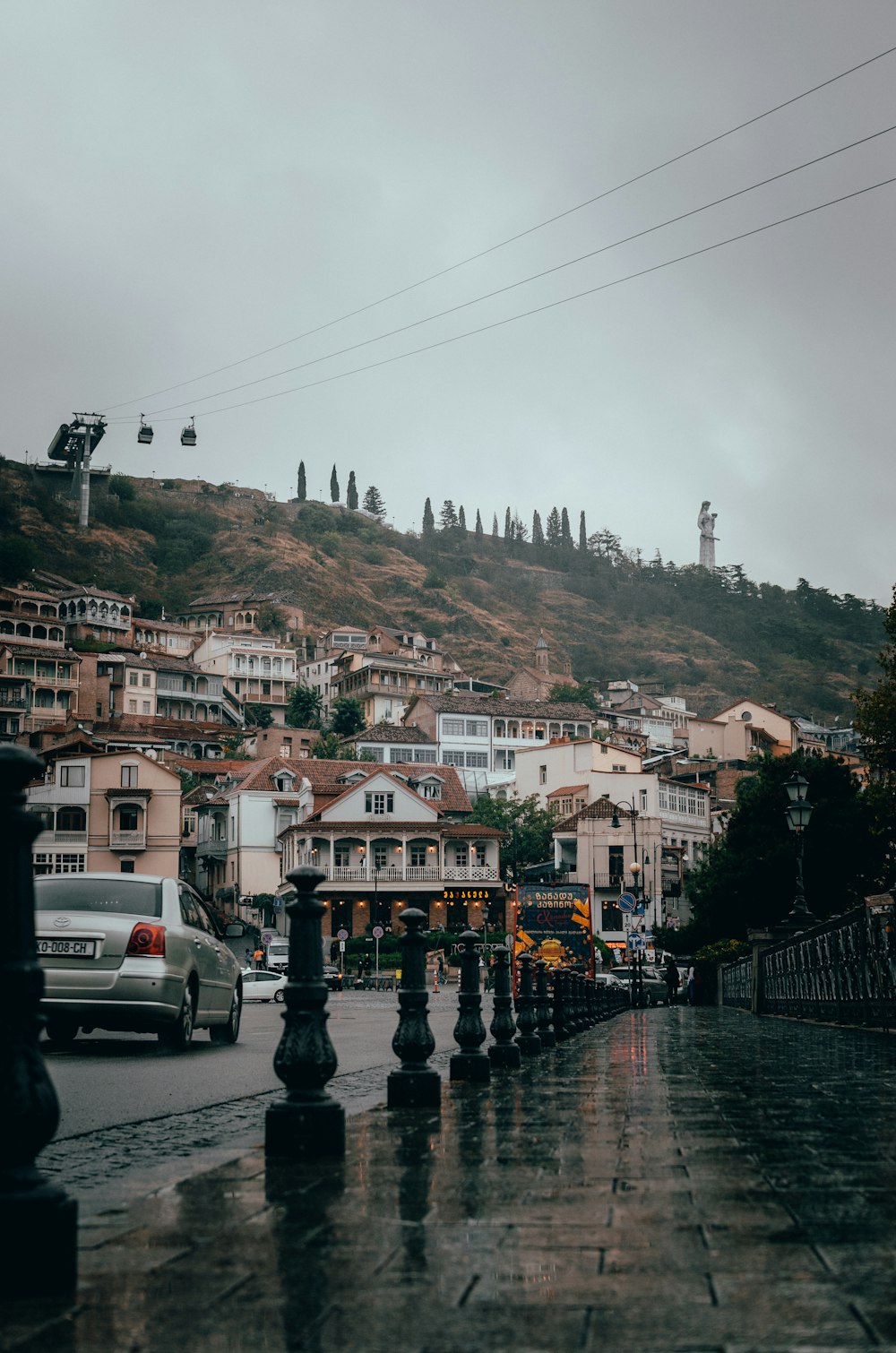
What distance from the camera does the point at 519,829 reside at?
87.7 meters

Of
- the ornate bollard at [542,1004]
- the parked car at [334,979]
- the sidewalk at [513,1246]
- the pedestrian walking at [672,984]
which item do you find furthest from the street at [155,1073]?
the parked car at [334,979]

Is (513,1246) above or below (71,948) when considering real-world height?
below

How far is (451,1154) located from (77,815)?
7322 centimetres

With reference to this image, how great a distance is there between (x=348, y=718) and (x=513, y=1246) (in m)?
112

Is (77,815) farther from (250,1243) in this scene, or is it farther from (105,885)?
(250,1243)

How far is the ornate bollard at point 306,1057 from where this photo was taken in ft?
16.3

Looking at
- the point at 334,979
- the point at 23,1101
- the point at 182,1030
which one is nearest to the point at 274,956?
the point at 334,979

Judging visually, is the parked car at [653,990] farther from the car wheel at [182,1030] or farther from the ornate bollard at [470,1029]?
the ornate bollard at [470,1029]

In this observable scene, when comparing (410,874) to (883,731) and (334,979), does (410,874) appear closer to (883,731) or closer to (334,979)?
(334,979)

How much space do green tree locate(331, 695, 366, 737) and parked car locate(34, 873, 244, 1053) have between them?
102771mm

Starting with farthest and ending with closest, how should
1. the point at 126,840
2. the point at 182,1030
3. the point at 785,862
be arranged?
the point at 126,840 < the point at 785,862 < the point at 182,1030

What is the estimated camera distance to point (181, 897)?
1232 centimetres

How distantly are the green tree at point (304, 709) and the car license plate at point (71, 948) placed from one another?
4393 inches

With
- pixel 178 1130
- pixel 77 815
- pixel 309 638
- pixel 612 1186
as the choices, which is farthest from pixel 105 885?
pixel 309 638
